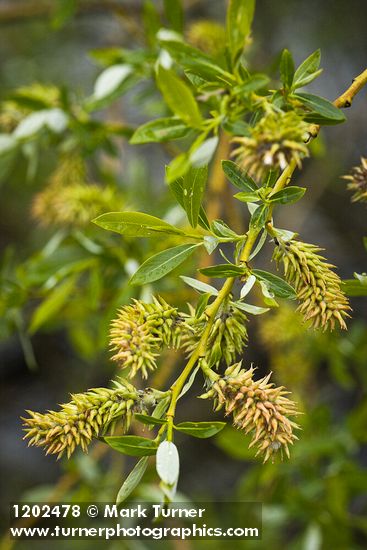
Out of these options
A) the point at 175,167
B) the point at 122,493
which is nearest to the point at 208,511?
the point at 122,493

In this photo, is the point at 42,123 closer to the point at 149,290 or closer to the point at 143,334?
the point at 149,290

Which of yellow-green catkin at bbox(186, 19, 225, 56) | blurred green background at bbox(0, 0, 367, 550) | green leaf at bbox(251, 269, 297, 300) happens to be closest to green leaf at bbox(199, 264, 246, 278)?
green leaf at bbox(251, 269, 297, 300)

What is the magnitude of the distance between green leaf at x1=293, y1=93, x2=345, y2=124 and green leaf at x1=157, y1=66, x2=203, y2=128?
0.13 metres

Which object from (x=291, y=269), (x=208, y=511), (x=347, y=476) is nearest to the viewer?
(x=291, y=269)

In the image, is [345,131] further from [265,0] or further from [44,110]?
[44,110]

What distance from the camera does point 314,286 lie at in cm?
67

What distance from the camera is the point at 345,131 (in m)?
2.20

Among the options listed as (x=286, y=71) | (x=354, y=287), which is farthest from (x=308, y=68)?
(x=354, y=287)

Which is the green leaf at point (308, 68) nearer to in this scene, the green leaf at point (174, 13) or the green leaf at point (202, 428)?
A: the green leaf at point (202, 428)

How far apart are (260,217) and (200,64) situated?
0.53 feet

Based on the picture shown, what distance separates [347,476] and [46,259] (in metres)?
0.79

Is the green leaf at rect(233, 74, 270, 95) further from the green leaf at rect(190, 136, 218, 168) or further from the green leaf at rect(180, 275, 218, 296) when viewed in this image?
the green leaf at rect(180, 275, 218, 296)

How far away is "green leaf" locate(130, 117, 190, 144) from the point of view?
0.62m

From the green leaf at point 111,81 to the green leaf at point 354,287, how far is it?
711 mm
